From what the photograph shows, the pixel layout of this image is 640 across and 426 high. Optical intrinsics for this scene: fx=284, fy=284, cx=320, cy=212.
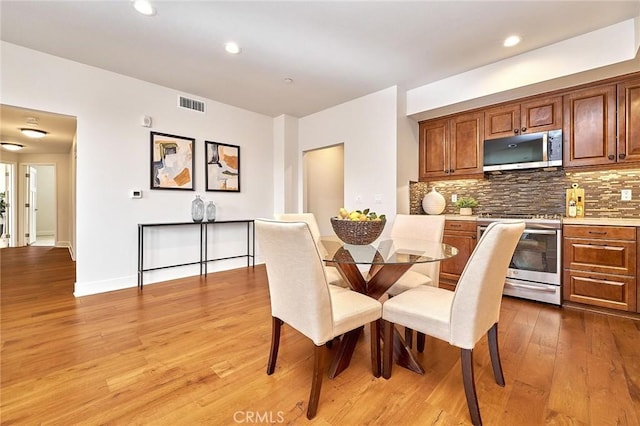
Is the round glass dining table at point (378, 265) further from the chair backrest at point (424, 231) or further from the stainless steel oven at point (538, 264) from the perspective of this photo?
the stainless steel oven at point (538, 264)

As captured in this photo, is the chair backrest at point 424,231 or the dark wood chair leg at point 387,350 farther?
the chair backrest at point 424,231

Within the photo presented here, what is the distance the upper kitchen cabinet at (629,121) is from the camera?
2.65 metres

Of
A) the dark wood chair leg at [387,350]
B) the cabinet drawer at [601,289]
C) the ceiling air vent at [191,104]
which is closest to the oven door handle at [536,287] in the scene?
the cabinet drawer at [601,289]

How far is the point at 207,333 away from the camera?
89.2 inches

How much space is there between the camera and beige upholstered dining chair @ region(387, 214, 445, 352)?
6.70ft

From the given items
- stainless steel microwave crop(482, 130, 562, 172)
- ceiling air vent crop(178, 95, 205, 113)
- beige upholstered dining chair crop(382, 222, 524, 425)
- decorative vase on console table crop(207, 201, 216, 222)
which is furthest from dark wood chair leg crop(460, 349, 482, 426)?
ceiling air vent crop(178, 95, 205, 113)

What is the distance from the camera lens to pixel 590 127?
287cm

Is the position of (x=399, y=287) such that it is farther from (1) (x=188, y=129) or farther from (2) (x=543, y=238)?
(1) (x=188, y=129)

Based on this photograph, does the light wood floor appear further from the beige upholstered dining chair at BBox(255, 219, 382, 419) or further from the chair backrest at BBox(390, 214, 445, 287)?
the chair backrest at BBox(390, 214, 445, 287)

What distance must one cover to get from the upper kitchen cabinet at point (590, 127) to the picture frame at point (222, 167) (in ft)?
13.9

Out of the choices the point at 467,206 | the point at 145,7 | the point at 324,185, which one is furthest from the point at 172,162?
the point at 467,206

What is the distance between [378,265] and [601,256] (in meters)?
2.35

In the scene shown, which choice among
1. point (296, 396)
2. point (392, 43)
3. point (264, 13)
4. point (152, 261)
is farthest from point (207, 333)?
point (392, 43)

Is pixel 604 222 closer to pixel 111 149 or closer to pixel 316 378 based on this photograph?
pixel 316 378
